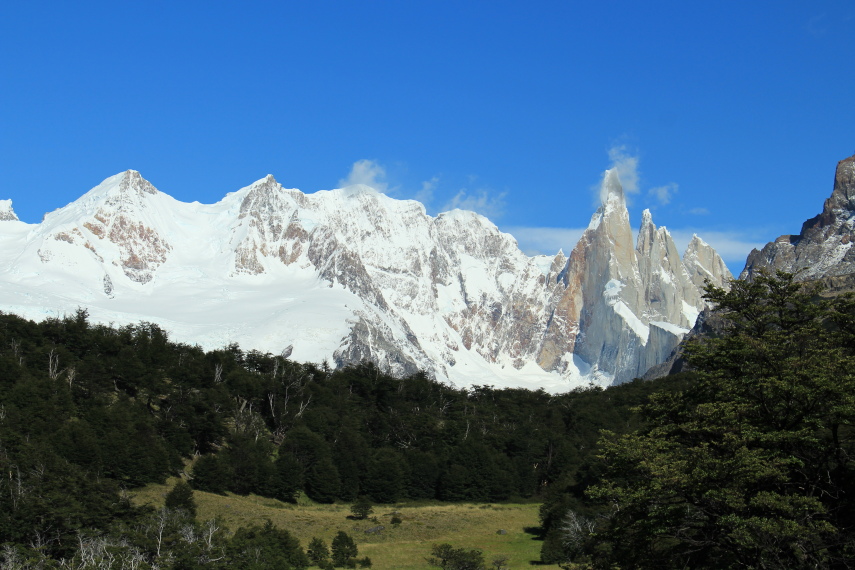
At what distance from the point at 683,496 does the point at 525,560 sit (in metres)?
49.1

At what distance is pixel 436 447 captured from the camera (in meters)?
119

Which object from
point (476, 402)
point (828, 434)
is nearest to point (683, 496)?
point (828, 434)

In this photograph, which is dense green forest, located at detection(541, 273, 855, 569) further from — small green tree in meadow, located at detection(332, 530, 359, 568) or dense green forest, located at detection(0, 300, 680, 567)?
small green tree in meadow, located at detection(332, 530, 359, 568)

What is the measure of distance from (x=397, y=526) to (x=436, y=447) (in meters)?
30.8

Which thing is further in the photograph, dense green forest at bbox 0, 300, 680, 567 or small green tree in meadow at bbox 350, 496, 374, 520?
small green tree in meadow at bbox 350, 496, 374, 520

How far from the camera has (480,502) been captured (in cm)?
10744

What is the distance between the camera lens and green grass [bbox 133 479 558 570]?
3083 inches

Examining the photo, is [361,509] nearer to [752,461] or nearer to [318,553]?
[318,553]

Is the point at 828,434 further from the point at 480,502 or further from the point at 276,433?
the point at 276,433

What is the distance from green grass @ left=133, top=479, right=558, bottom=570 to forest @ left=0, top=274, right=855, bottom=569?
2886 millimetres

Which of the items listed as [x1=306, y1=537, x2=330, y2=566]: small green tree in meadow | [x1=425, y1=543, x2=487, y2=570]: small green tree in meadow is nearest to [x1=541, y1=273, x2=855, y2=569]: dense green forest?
[x1=425, y1=543, x2=487, y2=570]: small green tree in meadow

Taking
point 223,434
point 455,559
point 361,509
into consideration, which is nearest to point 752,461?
point 455,559

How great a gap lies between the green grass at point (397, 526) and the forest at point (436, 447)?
114 inches

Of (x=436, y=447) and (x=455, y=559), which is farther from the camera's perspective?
(x=436, y=447)
